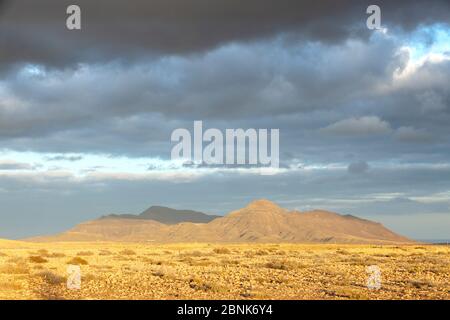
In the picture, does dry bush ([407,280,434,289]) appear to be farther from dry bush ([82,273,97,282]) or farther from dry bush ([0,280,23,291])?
dry bush ([0,280,23,291])

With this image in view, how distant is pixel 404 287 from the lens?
24.6 m

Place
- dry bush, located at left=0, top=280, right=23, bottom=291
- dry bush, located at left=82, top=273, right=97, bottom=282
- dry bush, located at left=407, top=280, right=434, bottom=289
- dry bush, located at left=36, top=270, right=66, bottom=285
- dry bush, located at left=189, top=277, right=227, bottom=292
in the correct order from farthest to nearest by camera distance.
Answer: dry bush, located at left=82, top=273, right=97, bottom=282 → dry bush, located at left=36, top=270, right=66, bottom=285 → dry bush, located at left=407, top=280, right=434, bottom=289 → dry bush, located at left=0, top=280, right=23, bottom=291 → dry bush, located at left=189, top=277, right=227, bottom=292

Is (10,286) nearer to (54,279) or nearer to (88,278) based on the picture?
(54,279)

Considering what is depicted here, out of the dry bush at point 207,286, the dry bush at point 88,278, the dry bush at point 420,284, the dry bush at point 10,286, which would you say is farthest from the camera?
the dry bush at point 88,278

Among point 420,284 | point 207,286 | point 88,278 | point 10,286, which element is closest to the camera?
point 207,286

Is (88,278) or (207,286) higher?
(207,286)

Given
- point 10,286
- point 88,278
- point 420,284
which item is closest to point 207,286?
point 88,278

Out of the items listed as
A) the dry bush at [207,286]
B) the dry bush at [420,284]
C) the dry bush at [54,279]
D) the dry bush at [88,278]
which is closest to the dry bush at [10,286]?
the dry bush at [54,279]

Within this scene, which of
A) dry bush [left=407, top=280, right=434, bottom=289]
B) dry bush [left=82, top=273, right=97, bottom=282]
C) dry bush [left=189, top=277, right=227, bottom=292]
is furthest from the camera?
dry bush [left=82, top=273, right=97, bottom=282]

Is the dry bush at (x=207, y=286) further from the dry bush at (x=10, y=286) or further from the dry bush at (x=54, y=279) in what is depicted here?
the dry bush at (x=10, y=286)

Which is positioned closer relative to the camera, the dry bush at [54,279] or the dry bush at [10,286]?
the dry bush at [10,286]

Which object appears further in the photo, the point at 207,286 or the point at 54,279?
the point at 54,279

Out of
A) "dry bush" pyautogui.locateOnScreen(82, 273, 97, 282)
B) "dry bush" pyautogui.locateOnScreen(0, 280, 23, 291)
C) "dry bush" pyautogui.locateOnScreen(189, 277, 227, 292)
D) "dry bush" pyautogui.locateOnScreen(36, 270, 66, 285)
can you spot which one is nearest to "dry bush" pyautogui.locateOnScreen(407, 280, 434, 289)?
"dry bush" pyautogui.locateOnScreen(189, 277, 227, 292)
